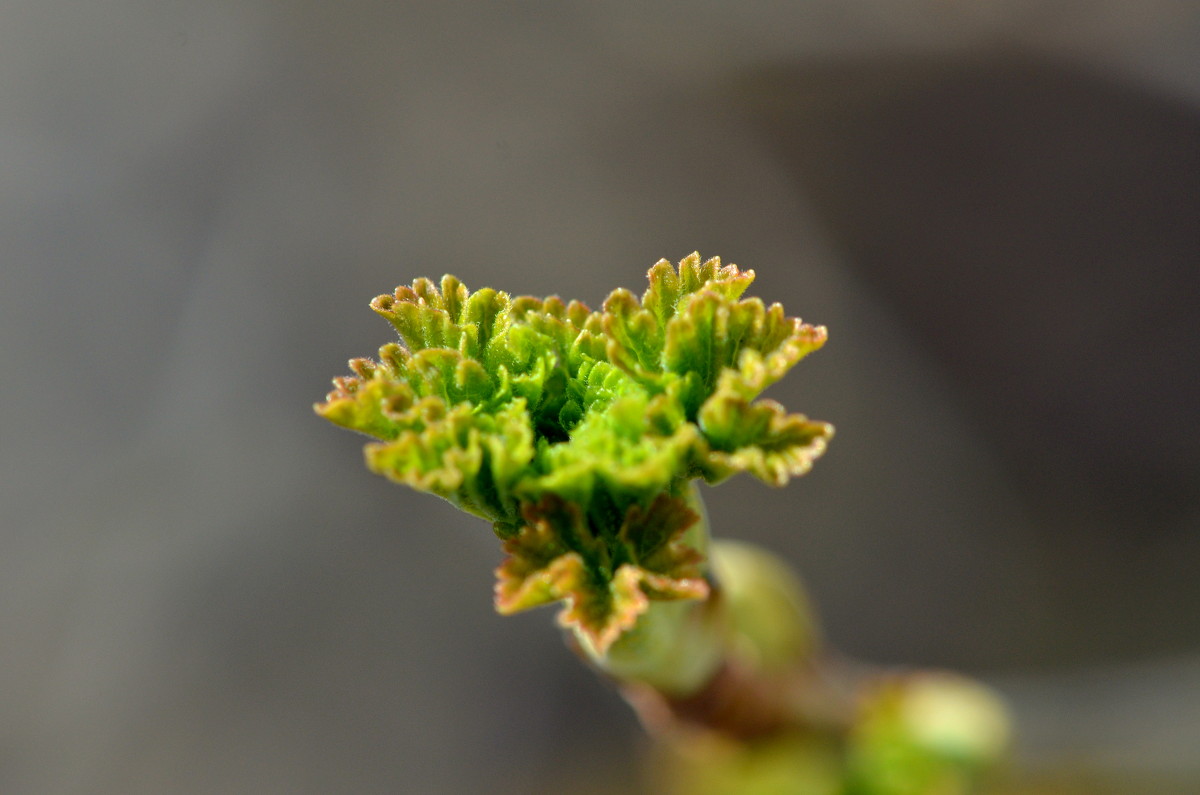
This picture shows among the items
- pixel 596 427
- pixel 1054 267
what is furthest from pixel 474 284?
pixel 596 427

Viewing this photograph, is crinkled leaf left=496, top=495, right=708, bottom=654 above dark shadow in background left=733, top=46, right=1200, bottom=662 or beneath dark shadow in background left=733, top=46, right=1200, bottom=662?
beneath

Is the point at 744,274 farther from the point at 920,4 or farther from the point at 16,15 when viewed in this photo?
the point at 16,15

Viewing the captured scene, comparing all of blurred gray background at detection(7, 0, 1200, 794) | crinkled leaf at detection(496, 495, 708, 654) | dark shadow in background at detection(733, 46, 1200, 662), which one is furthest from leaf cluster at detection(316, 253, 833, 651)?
dark shadow in background at detection(733, 46, 1200, 662)

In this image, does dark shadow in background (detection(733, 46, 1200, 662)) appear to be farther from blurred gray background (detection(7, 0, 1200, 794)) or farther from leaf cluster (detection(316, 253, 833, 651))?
leaf cluster (detection(316, 253, 833, 651))

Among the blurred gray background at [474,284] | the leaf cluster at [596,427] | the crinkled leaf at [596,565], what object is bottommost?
the crinkled leaf at [596,565]

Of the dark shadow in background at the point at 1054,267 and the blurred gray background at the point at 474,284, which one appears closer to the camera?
the dark shadow in background at the point at 1054,267

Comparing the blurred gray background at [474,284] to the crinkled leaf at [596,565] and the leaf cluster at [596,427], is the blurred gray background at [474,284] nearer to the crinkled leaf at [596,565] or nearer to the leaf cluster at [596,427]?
the leaf cluster at [596,427]

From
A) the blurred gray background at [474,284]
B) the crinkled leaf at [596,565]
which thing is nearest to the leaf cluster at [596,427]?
the crinkled leaf at [596,565]
